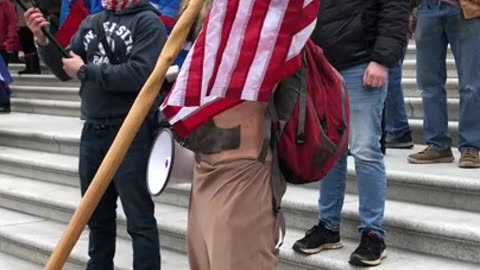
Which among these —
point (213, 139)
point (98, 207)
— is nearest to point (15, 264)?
point (98, 207)

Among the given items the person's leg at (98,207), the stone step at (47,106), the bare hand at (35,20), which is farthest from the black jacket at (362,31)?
the stone step at (47,106)

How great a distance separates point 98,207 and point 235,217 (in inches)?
74.9

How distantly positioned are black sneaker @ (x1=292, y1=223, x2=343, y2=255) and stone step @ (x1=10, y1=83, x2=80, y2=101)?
18.7 feet

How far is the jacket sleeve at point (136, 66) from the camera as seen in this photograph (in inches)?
148

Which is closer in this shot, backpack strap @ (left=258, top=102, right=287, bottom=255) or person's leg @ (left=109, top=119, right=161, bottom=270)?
backpack strap @ (left=258, top=102, right=287, bottom=255)

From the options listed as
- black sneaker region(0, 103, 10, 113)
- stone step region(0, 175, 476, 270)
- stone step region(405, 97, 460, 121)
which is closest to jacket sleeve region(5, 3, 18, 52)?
black sneaker region(0, 103, 10, 113)

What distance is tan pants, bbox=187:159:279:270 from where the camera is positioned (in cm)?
236

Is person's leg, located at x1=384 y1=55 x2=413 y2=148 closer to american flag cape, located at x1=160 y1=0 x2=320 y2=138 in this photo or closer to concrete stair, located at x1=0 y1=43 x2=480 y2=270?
concrete stair, located at x1=0 y1=43 x2=480 y2=270

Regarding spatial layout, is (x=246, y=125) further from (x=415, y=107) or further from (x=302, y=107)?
(x=415, y=107)

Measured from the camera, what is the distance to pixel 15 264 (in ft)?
17.8

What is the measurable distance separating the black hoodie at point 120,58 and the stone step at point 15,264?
1.74 meters

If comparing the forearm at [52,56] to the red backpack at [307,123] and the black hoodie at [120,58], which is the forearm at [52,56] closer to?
the black hoodie at [120,58]

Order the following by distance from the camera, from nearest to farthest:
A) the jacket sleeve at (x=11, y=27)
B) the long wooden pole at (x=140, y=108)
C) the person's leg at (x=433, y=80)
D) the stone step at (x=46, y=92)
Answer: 1. the long wooden pole at (x=140, y=108)
2. the person's leg at (x=433, y=80)
3. the stone step at (x=46, y=92)
4. the jacket sleeve at (x=11, y=27)

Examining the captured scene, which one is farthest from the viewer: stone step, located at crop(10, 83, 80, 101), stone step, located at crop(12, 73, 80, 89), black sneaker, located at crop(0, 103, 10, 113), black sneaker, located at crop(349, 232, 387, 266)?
stone step, located at crop(12, 73, 80, 89)
